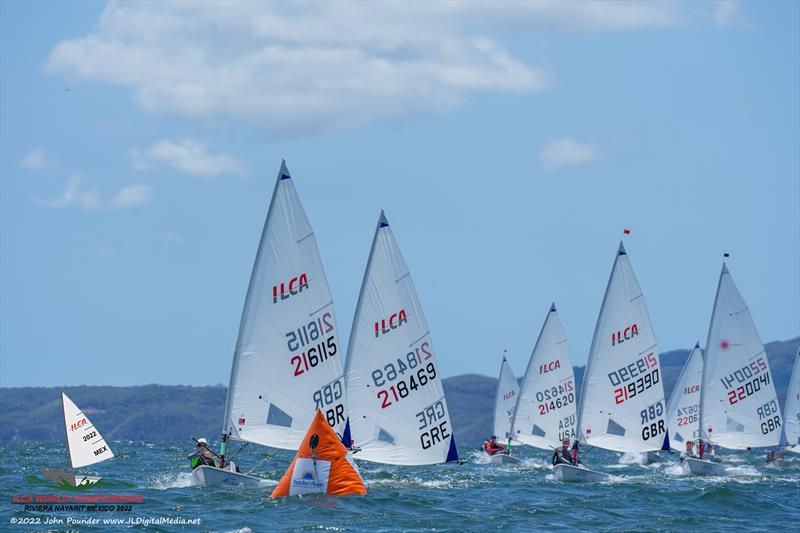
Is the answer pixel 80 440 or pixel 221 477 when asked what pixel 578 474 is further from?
pixel 80 440

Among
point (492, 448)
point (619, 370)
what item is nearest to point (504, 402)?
point (492, 448)

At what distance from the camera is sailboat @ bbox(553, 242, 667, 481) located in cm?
4897

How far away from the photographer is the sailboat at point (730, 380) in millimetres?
54281

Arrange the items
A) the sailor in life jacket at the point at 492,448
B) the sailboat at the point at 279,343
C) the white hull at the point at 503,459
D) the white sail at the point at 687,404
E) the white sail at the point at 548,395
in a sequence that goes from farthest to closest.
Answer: the white sail at the point at 687,404
the sailor in life jacket at the point at 492,448
the white hull at the point at 503,459
the white sail at the point at 548,395
the sailboat at the point at 279,343

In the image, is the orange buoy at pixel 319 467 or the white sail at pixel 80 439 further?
the white sail at pixel 80 439

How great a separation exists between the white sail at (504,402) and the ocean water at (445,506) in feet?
90.7

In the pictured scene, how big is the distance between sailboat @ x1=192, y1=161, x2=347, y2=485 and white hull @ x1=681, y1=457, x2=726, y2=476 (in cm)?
2156

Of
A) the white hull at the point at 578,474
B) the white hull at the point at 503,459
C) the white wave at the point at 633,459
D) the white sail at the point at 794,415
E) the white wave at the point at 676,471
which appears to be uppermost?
the white sail at the point at 794,415

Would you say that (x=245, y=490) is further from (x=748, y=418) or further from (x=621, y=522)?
(x=748, y=418)

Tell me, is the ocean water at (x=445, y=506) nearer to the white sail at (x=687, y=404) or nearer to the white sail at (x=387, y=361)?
the white sail at (x=387, y=361)

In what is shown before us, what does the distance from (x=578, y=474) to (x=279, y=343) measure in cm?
1525

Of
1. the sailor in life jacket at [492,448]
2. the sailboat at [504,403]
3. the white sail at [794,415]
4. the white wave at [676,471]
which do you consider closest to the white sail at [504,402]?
the sailboat at [504,403]

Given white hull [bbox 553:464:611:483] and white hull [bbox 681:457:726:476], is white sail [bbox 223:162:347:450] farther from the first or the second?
white hull [bbox 681:457:726:476]

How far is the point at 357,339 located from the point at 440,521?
320 inches
